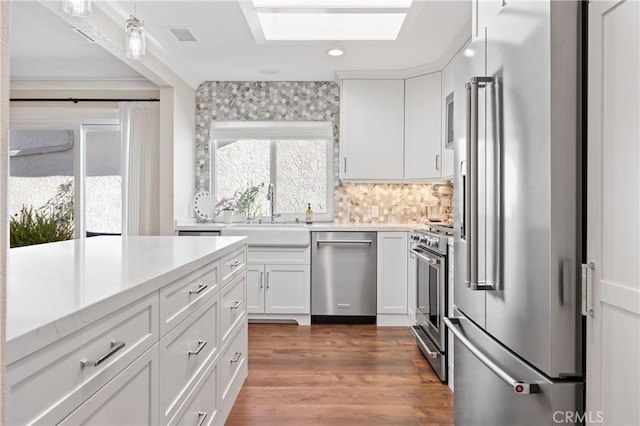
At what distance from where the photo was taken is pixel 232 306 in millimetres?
2377

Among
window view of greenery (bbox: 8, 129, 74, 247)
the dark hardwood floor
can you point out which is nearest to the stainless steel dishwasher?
the dark hardwood floor

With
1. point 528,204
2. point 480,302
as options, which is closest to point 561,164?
point 528,204

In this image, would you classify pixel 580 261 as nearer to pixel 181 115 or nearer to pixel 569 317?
pixel 569 317

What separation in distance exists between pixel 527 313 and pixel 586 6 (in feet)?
2.72

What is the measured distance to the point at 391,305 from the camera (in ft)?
13.7

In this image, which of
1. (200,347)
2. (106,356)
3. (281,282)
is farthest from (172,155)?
(106,356)

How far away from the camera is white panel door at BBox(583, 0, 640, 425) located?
960mm

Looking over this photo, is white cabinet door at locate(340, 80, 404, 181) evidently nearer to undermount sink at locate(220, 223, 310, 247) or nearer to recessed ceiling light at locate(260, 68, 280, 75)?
recessed ceiling light at locate(260, 68, 280, 75)

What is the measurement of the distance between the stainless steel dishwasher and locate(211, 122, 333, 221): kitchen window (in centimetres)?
74

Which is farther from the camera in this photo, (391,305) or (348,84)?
(348,84)

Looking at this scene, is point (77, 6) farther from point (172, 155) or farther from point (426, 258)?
point (172, 155)

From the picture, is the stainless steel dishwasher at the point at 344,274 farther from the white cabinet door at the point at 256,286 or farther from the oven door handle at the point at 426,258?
the oven door handle at the point at 426,258

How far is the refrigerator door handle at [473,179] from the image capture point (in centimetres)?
152

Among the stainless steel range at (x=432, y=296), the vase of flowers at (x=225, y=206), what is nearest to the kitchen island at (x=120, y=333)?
the stainless steel range at (x=432, y=296)
